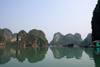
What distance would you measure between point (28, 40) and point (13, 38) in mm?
62517

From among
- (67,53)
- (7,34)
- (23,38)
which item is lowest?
(67,53)

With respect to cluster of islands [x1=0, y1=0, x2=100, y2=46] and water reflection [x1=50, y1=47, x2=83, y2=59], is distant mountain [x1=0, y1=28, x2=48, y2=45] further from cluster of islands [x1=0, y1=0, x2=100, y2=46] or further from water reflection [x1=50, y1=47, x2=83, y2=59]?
water reflection [x1=50, y1=47, x2=83, y2=59]

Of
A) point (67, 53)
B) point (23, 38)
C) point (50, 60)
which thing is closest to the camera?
point (50, 60)

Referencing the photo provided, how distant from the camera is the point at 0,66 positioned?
8.16 meters

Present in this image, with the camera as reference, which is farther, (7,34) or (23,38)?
(7,34)

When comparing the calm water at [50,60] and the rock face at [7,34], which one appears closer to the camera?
the calm water at [50,60]

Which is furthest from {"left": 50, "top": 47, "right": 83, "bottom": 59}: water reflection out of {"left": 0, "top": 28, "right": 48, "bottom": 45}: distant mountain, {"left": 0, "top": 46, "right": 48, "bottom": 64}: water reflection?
{"left": 0, "top": 28, "right": 48, "bottom": 45}: distant mountain

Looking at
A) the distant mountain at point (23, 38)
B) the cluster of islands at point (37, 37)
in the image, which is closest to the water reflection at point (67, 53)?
the cluster of islands at point (37, 37)

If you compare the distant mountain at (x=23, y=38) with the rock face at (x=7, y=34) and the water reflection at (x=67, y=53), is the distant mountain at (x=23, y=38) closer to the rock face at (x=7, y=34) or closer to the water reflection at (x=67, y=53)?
the rock face at (x=7, y=34)

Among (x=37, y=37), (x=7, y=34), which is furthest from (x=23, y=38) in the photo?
(x=7, y=34)

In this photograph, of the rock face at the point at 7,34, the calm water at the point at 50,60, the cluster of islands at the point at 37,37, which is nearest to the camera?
the calm water at the point at 50,60

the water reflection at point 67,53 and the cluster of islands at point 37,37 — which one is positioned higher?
the cluster of islands at point 37,37

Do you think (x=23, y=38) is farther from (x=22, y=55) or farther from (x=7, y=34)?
(x=22, y=55)

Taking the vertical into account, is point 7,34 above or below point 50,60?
above
